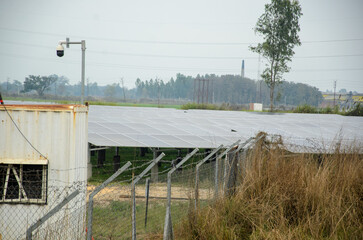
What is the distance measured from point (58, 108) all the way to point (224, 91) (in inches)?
4296

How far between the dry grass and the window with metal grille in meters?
3.43

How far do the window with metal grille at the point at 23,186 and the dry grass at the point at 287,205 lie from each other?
3433 mm

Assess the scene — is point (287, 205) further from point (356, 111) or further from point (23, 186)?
point (356, 111)

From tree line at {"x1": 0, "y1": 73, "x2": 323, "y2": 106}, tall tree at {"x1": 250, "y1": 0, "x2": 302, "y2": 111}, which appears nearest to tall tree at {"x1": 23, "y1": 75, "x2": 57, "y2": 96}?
tree line at {"x1": 0, "y1": 73, "x2": 323, "y2": 106}

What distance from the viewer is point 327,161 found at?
322 inches

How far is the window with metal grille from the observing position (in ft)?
27.1

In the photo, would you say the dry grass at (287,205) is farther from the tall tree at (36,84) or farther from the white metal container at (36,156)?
the tall tree at (36,84)

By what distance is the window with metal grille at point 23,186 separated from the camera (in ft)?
27.1

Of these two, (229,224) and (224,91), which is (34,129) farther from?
(224,91)

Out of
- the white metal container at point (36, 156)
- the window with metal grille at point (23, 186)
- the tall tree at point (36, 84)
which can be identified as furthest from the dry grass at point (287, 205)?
the tall tree at point (36, 84)

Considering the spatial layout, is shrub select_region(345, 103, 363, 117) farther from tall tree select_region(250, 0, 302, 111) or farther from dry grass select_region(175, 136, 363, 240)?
dry grass select_region(175, 136, 363, 240)

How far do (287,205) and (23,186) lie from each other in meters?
5.03

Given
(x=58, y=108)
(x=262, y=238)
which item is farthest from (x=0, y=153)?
(x=262, y=238)

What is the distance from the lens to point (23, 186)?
8.49 m
